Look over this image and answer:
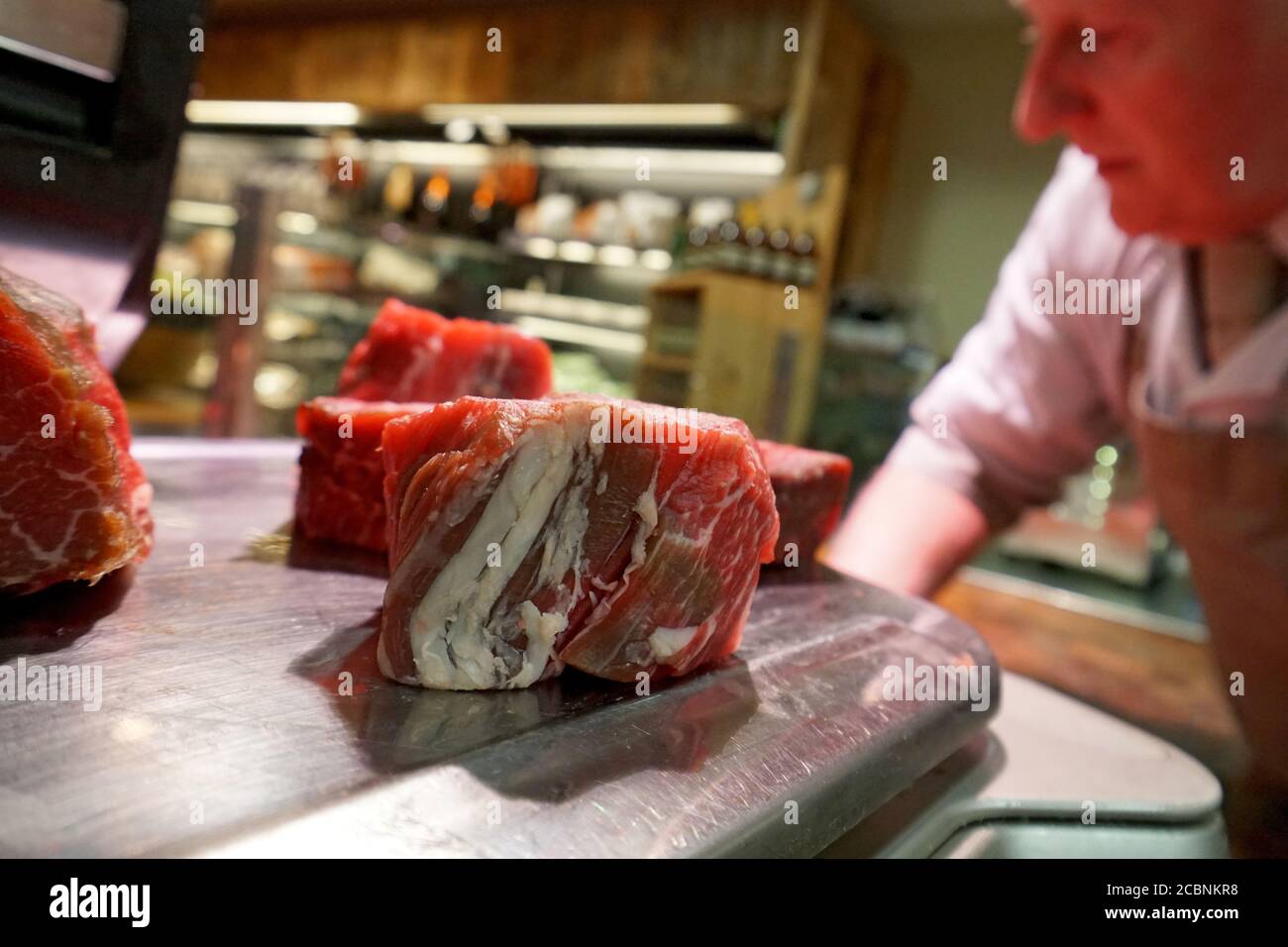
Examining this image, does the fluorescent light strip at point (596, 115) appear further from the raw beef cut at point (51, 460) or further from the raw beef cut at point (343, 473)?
the raw beef cut at point (51, 460)

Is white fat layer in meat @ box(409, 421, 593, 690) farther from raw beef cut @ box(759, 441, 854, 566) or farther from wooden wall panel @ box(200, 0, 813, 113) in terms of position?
wooden wall panel @ box(200, 0, 813, 113)

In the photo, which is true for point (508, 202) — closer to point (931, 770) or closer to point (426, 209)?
point (426, 209)

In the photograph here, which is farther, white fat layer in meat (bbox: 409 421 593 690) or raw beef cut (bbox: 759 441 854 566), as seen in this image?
raw beef cut (bbox: 759 441 854 566)

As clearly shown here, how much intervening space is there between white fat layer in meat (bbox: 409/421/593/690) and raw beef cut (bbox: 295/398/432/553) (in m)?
0.40

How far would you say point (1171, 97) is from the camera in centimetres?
160

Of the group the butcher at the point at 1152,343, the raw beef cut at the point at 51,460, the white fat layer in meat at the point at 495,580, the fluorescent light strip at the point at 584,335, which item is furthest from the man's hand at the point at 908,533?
the fluorescent light strip at the point at 584,335

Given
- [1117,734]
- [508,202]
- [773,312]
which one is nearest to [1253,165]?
[1117,734]

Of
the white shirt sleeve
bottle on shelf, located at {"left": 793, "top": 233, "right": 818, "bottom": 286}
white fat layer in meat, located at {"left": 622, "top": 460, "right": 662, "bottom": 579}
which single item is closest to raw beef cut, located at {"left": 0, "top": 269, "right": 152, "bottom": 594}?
white fat layer in meat, located at {"left": 622, "top": 460, "right": 662, "bottom": 579}

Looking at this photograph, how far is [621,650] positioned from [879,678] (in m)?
0.37

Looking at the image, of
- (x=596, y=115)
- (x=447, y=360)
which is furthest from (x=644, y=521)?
(x=596, y=115)

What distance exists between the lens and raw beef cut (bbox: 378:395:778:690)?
957mm

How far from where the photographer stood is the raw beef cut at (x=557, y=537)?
96 cm

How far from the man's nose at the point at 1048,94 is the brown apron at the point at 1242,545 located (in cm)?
71

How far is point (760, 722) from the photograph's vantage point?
3.27 feet
